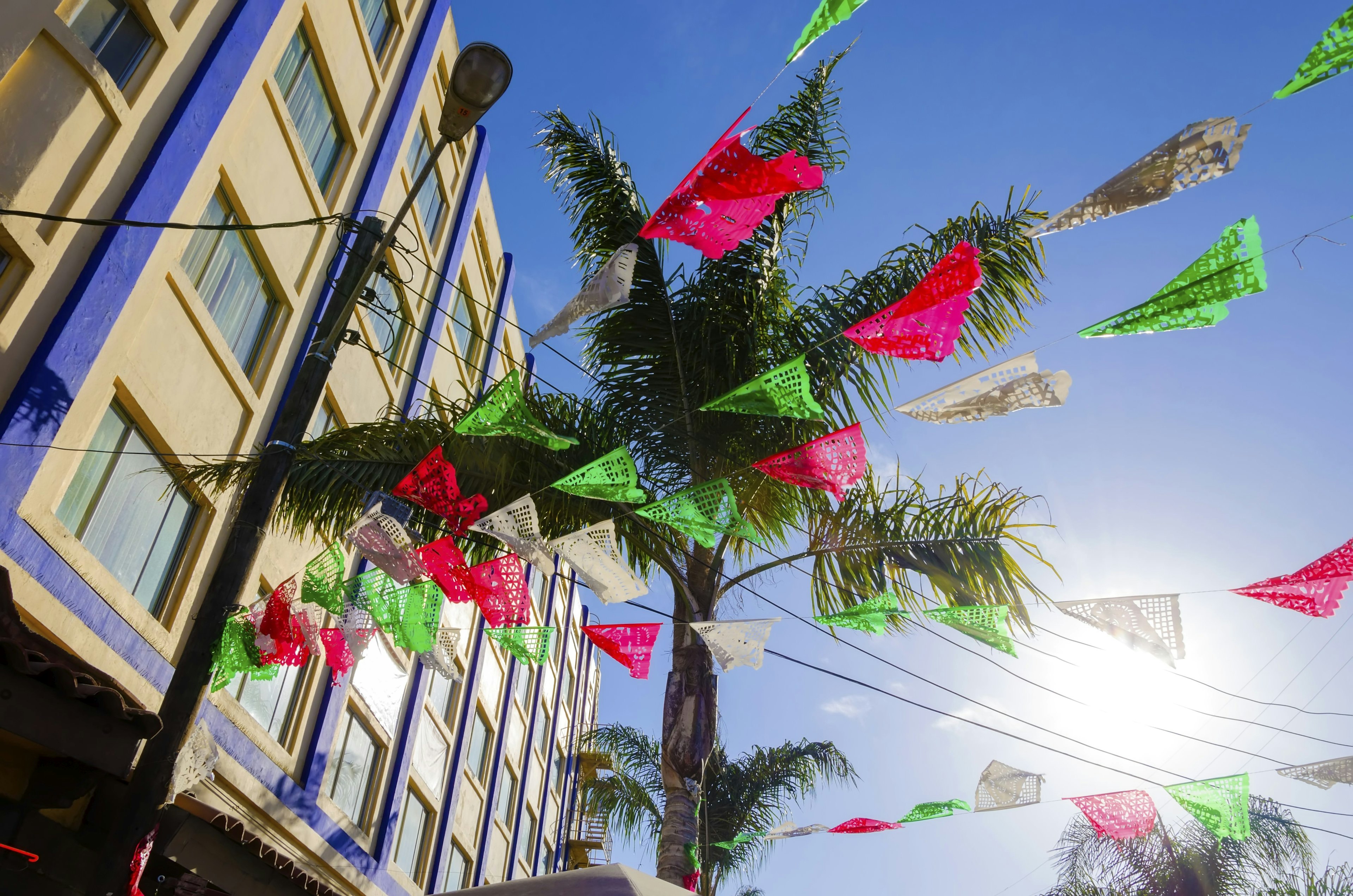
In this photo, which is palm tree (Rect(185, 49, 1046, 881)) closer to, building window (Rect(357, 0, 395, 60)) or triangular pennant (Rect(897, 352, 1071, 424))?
triangular pennant (Rect(897, 352, 1071, 424))

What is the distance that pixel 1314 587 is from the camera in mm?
7023

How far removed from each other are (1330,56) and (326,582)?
7.95 metres

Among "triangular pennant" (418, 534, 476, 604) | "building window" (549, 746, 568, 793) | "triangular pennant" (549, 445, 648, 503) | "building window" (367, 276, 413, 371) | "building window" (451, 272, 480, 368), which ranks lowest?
"triangular pennant" (418, 534, 476, 604)

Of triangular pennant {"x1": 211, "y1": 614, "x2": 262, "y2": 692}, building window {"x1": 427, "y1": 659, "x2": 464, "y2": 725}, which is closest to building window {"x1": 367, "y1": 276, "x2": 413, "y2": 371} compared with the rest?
building window {"x1": 427, "y1": 659, "x2": 464, "y2": 725}

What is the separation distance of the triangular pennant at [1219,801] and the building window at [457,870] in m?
14.0

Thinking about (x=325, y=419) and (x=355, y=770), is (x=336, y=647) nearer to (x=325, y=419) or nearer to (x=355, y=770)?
(x=325, y=419)

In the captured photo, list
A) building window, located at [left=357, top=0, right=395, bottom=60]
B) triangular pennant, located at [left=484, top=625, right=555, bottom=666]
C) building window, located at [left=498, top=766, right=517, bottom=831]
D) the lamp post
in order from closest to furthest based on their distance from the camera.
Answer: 1. the lamp post
2. triangular pennant, located at [left=484, top=625, right=555, bottom=666]
3. building window, located at [left=357, top=0, right=395, bottom=60]
4. building window, located at [left=498, top=766, right=517, bottom=831]

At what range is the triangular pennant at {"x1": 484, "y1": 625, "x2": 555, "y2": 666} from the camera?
337 inches

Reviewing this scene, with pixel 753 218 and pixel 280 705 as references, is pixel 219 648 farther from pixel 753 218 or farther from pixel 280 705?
pixel 280 705

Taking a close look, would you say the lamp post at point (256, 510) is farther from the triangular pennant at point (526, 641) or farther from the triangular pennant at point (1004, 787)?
the triangular pennant at point (1004, 787)

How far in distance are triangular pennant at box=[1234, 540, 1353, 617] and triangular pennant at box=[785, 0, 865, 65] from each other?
5.72 m

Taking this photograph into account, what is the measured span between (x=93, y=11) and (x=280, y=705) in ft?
26.7

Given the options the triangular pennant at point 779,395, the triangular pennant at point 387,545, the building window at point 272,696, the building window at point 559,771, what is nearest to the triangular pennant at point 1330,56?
the triangular pennant at point 779,395

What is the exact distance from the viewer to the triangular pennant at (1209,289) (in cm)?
523
